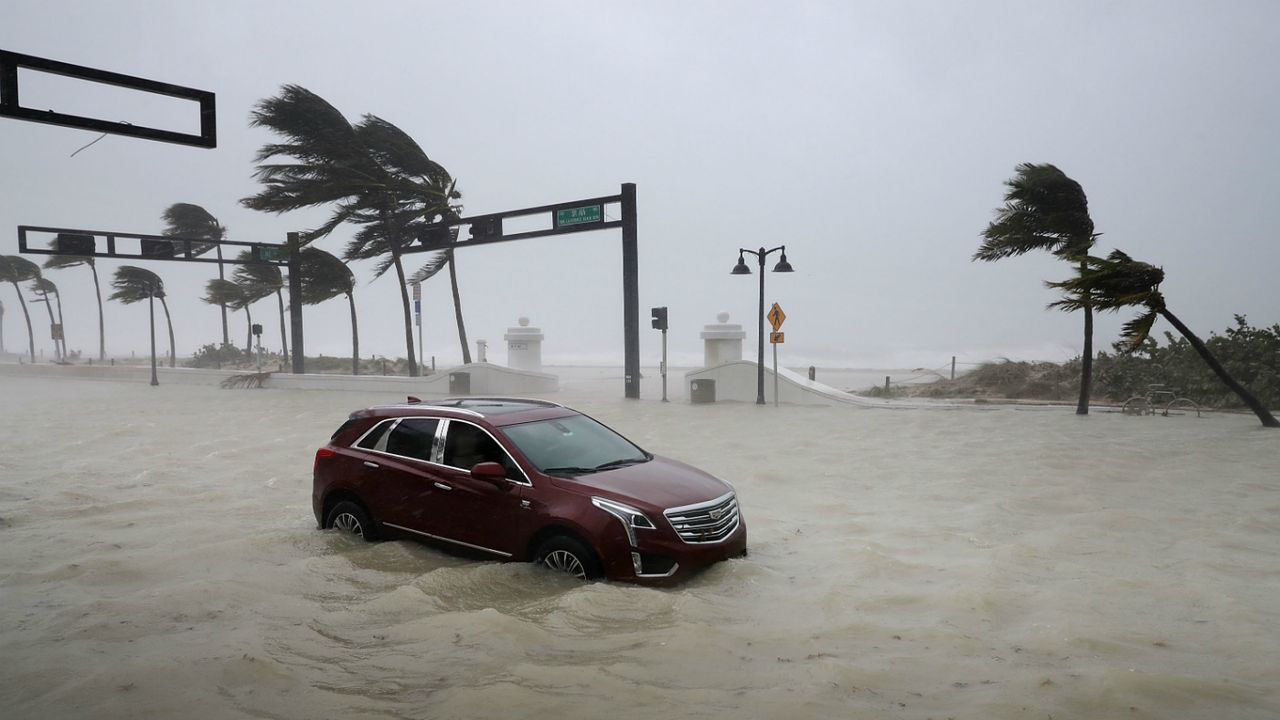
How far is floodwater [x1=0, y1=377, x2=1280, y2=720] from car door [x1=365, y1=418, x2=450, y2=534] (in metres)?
0.32

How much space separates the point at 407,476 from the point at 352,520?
3.07 feet

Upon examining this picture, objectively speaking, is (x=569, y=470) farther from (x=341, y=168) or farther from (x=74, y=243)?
(x=74, y=243)

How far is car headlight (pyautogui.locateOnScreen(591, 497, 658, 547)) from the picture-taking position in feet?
21.0

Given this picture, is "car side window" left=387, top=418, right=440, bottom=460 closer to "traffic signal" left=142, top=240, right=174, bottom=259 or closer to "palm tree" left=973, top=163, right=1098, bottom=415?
"palm tree" left=973, top=163, right=1098, bottom=415

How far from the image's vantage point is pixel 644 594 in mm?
6230

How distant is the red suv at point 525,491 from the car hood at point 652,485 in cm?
2

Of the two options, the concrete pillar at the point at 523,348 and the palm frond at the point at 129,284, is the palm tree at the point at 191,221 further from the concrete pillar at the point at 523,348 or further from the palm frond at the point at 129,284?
the concrete pillar at the point at 523,348

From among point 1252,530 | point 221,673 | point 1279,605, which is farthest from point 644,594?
point 1252,530

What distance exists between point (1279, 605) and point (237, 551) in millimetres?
8574

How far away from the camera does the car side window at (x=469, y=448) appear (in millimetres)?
7275

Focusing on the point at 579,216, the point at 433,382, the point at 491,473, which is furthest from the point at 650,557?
the point at 433,382

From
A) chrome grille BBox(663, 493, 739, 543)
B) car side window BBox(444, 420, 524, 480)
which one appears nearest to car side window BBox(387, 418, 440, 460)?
car side window BBox(444, 420, 524, 480)

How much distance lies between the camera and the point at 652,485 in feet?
22.9

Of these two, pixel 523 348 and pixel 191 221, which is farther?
pixel 191 221
